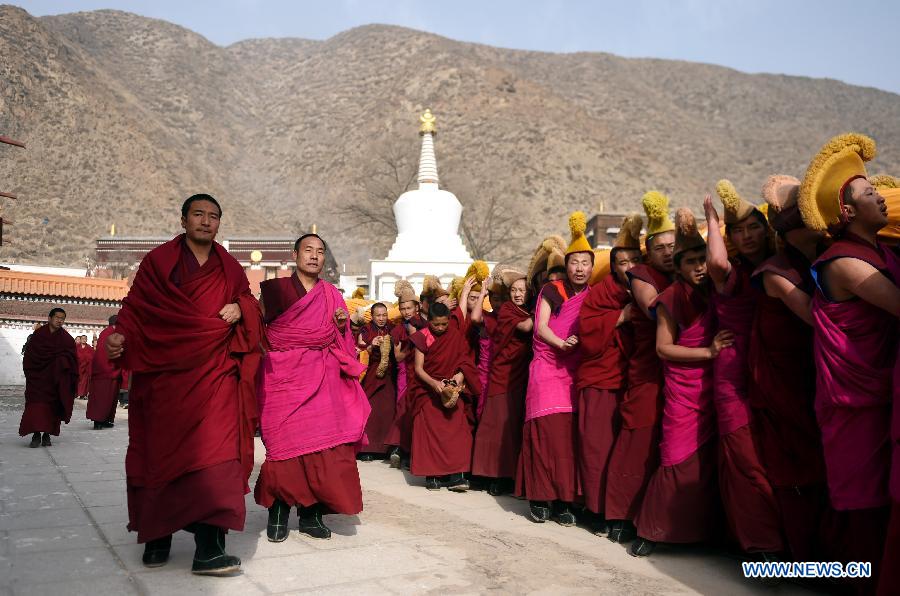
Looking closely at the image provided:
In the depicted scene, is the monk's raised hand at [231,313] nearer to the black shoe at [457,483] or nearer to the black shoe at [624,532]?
the black shoe at [624,532]

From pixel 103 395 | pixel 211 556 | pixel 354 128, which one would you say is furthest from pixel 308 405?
pixel 354 128

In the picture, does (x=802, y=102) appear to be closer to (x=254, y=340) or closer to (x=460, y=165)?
(x=460, y=165)

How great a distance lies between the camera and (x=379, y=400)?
816 centimetres

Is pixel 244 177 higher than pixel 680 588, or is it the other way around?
pixel 244 177

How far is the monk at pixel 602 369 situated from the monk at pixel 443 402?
145 cm

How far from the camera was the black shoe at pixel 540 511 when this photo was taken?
4934 millimetres

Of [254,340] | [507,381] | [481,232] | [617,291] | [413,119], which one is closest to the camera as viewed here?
[254,340]

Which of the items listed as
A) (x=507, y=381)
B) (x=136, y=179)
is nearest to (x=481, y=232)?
(x=136, y=179)

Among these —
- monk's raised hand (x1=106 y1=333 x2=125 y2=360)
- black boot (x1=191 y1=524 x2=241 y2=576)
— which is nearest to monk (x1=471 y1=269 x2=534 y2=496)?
black boot (x1=191 y1=524 x2=241 y2=576)

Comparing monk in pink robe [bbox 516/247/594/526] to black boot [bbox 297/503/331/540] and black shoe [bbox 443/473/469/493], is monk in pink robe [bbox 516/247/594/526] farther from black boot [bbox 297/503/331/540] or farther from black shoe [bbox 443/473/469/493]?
black boot [bbox 297/503/331/540]

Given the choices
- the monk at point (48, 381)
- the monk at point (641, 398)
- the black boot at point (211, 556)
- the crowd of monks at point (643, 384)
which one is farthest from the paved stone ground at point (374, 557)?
the monk at point (48, 381)

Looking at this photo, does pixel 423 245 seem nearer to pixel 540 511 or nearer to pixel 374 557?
Answer: pixel 540 511

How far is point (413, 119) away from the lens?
229ft

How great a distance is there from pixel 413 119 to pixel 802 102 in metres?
64.7
